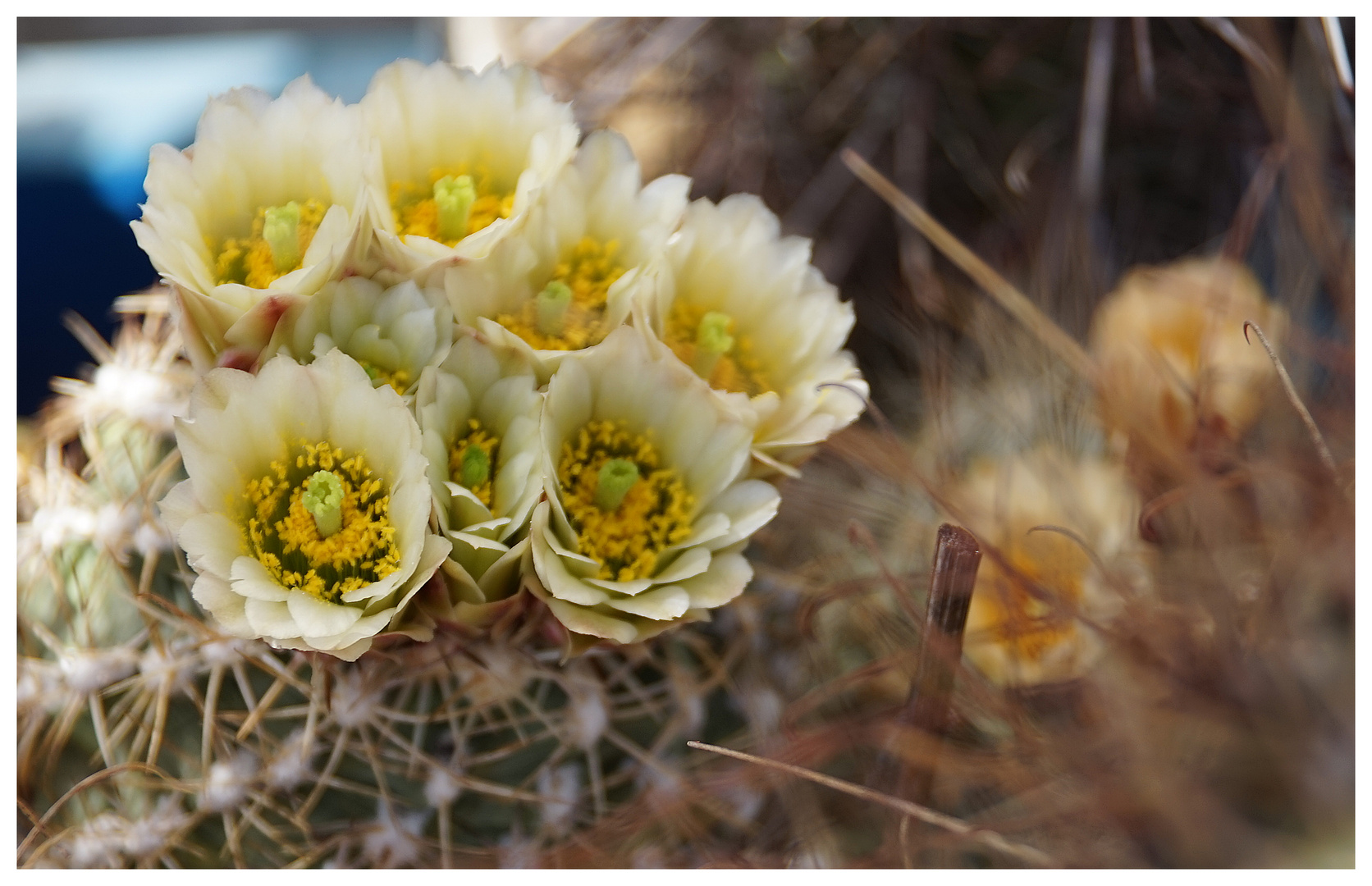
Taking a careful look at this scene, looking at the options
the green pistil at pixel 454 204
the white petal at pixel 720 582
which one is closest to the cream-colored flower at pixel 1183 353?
the white petal at pixel 720 582

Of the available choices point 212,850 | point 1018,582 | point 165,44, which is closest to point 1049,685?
point 1018,582

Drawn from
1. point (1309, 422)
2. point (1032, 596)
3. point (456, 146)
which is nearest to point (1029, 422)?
point (1032, 596)

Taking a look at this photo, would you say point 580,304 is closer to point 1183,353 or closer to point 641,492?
point 641,492

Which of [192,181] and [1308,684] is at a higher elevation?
[192,181]

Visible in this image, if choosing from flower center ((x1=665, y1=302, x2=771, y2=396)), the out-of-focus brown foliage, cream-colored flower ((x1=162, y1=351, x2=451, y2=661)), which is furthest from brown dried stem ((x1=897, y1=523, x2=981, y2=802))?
cream-colored flower ((x1=162, y1=351, x2=451, y2=661))

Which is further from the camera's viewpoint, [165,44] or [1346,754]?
[165,44]

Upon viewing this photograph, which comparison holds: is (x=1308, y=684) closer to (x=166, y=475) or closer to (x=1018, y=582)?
(x=1018, y=582)

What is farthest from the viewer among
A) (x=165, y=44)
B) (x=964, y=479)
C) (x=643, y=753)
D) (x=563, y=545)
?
(x=165, y=44)

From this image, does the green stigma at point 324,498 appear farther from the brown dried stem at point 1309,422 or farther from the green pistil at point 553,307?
the brown dried stem at point 1309,422
